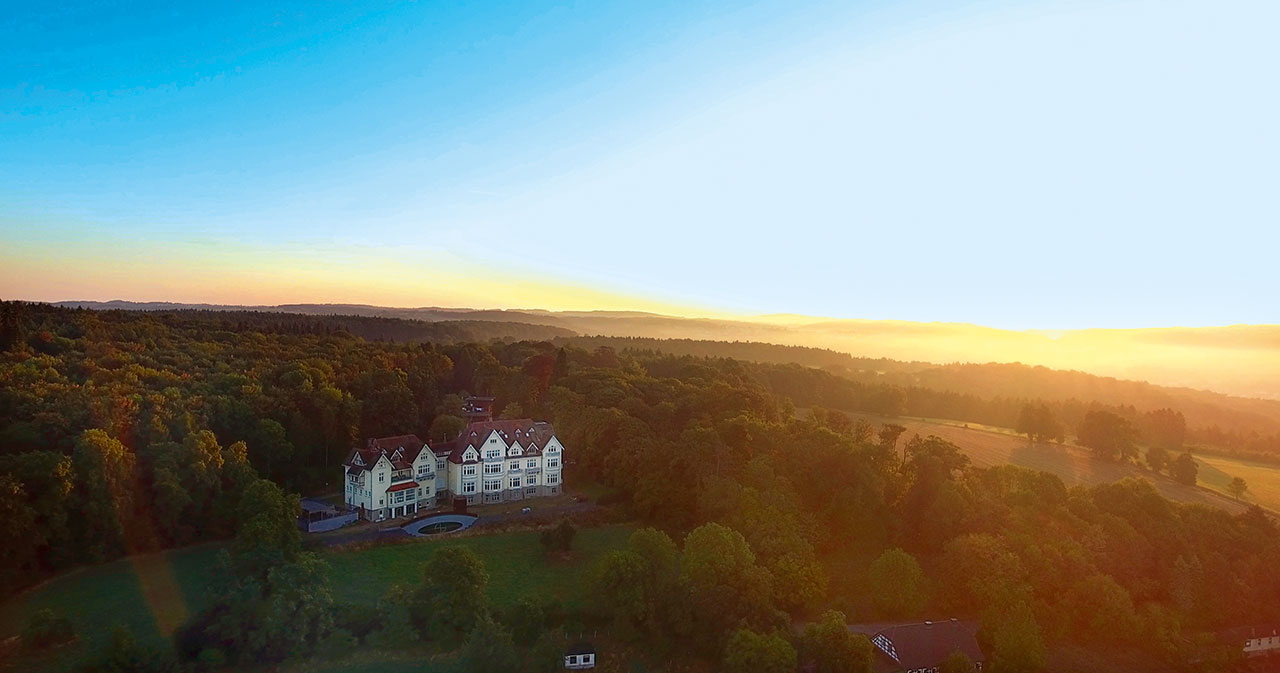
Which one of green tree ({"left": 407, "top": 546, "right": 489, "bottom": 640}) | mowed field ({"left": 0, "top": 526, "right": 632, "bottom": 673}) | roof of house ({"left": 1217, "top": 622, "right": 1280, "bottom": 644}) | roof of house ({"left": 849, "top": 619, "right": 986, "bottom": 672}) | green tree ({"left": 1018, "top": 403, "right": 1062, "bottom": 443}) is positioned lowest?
roof of house ({"left": 1217, "top": 622, "right": 1280, "bottom": 644})

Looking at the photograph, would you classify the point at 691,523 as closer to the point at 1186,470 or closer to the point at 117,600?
the point at 117,600

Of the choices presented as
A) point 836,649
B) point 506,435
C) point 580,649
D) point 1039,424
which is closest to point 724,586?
point 836,649

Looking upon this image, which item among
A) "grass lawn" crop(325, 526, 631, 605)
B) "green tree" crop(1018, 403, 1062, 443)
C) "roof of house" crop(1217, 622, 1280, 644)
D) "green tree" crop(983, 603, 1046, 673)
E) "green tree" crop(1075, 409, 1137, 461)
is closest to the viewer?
"green tree" crop(983, 603, 1046, 673)

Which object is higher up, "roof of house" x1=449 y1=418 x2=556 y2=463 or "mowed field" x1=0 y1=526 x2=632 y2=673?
"roof of house" x1=449 y1=418 x2=556 y2=463

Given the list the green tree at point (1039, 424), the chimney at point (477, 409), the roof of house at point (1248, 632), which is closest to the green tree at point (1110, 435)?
the green tree at point (1039, 424)

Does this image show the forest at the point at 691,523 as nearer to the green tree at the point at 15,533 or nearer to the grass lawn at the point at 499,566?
the green tree at the point at 15,533

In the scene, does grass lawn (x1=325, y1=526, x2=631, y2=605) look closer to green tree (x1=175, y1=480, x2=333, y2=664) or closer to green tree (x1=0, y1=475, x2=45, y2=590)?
green tree (x1=175, y1=480, x2=333, y2=664)

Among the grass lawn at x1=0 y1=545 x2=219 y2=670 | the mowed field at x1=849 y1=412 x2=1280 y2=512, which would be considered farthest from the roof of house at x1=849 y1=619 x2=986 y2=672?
the grass lawn at x1=0 y1=545 x2=219 y2=670

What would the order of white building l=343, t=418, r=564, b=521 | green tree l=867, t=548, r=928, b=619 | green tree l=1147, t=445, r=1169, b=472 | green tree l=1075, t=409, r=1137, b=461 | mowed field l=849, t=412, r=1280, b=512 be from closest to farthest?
green tree l=867, t=548, r=928, b=619 → white building l=343, t=418, r=564, b=521 → mowed field l=849, t=412, r=1280, b=512 → green tree l=1147, t=445, r=1169, b=472 → green tree l=1075, t=409, r=1137, b=461

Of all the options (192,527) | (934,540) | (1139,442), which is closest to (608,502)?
(934,540)
